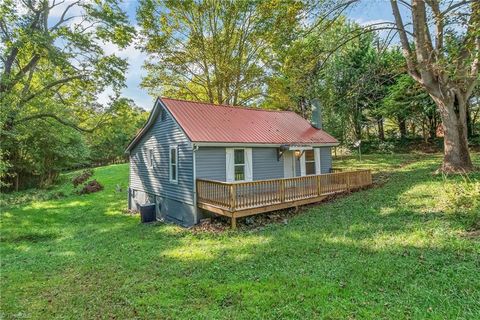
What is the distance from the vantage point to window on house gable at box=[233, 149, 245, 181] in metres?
12.1

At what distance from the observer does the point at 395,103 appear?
24.6 m

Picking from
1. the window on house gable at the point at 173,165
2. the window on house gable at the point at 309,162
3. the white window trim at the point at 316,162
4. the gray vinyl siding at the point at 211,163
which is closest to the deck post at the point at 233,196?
the gray vinyl siding at the point at 211,163

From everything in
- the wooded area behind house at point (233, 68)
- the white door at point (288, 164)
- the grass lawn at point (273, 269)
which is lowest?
the grass lawn at point (273, 269)

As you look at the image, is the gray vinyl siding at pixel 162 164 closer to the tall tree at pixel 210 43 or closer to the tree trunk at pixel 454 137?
the tall tree at pixel 210 43

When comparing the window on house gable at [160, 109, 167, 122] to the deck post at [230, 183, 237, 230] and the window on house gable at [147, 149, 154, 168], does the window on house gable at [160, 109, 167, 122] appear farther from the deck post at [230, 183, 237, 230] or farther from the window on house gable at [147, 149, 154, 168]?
the deck post at [230, 183, 237, 230]

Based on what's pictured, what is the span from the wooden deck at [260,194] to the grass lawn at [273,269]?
80 centimetres

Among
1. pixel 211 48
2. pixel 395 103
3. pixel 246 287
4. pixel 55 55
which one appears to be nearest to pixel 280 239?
pixel 246 287

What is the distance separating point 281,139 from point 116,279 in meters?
9.38

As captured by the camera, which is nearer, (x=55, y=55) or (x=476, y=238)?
(x=476, y=238)

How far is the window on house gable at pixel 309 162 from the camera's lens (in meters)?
14.8

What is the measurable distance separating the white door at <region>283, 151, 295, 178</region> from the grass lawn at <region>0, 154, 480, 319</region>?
322cm

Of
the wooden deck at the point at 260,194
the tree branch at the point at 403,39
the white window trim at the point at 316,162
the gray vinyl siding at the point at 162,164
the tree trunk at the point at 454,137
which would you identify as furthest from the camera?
the white window trim at the point at 316,162

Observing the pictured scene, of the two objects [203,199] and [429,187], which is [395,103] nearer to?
[429,187]

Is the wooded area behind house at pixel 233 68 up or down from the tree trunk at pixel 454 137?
up
